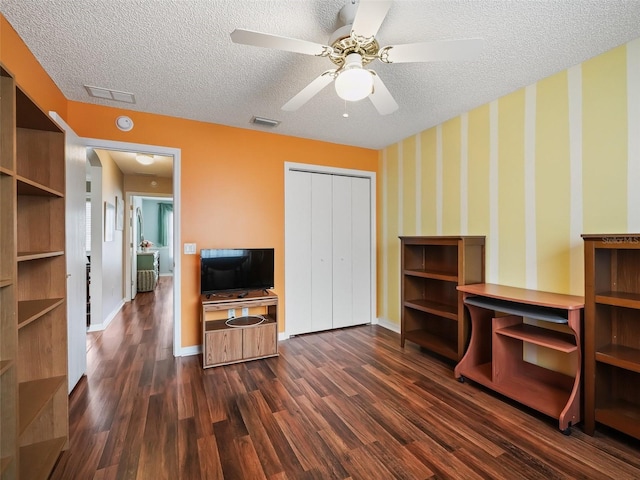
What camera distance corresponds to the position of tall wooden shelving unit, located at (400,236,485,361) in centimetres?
278

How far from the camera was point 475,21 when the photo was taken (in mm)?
1762

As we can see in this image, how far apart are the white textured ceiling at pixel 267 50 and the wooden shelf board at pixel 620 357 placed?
6.69ft

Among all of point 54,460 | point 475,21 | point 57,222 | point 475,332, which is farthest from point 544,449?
point 57,222

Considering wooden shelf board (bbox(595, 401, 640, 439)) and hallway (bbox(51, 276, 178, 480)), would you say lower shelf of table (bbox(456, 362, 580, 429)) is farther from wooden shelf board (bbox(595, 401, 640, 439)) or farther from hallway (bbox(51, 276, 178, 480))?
hallway (bbox(51, 276, 178, 480))

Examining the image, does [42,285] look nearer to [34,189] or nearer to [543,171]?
[34,189]

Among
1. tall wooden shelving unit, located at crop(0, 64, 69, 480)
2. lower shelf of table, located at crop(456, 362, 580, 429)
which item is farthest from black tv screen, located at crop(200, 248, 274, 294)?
lower shelf of table, located at crop(456, 362, 580, 429)

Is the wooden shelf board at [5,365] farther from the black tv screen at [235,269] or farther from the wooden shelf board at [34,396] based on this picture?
the black tv screen at [235,269]

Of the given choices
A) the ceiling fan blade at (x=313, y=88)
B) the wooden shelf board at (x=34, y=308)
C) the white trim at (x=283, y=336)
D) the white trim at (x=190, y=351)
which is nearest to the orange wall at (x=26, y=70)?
the wooden shelf board at (x=34, y=308)

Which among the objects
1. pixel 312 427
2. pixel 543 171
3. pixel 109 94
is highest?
pixel 109 94

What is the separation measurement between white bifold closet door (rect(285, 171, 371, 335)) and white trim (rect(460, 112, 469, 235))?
4.61 feet

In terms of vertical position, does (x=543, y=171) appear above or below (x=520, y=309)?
above

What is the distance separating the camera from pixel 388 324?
4156 millimetres

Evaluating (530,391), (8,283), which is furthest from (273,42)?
(530,391)

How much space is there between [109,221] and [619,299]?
19.2ft
